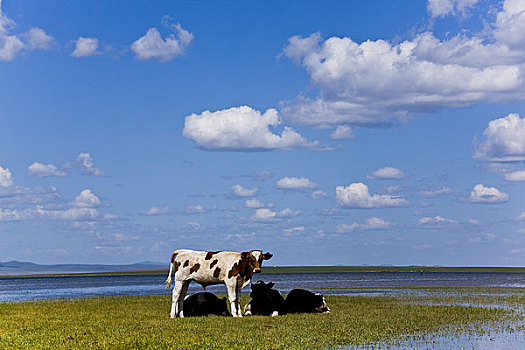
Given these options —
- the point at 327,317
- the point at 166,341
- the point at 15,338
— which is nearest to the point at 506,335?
the point at 327,317

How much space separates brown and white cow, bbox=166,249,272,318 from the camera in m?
27.9

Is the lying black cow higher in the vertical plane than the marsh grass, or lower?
higher

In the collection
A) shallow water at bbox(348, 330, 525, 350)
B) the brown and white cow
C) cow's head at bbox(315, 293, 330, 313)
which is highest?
the brown and white cow

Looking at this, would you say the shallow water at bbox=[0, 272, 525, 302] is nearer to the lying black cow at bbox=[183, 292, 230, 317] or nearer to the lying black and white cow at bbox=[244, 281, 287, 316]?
the lying black and white cow at bbox=[244, 281, 287, 316]

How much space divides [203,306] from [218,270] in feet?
6.38

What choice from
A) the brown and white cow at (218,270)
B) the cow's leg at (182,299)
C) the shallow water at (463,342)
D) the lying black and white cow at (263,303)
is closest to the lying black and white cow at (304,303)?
the lying black and white cow at (263,303)

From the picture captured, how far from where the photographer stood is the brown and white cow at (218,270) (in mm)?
27938

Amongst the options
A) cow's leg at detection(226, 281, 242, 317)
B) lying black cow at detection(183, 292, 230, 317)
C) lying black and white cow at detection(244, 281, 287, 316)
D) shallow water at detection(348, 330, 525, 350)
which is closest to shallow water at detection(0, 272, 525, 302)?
lying black and white cow at detection(244, 281, 287, 316)

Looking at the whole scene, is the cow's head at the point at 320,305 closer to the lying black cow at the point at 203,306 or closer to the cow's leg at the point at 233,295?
the cow's leg at the point at 233,295

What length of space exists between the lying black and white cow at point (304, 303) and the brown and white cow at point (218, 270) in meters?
2.60

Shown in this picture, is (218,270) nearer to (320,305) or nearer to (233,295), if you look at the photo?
(233,295)

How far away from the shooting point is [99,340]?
2042cm

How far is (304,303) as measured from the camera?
29781 mm

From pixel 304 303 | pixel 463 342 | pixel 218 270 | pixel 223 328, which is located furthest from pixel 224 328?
pixel 463 342
